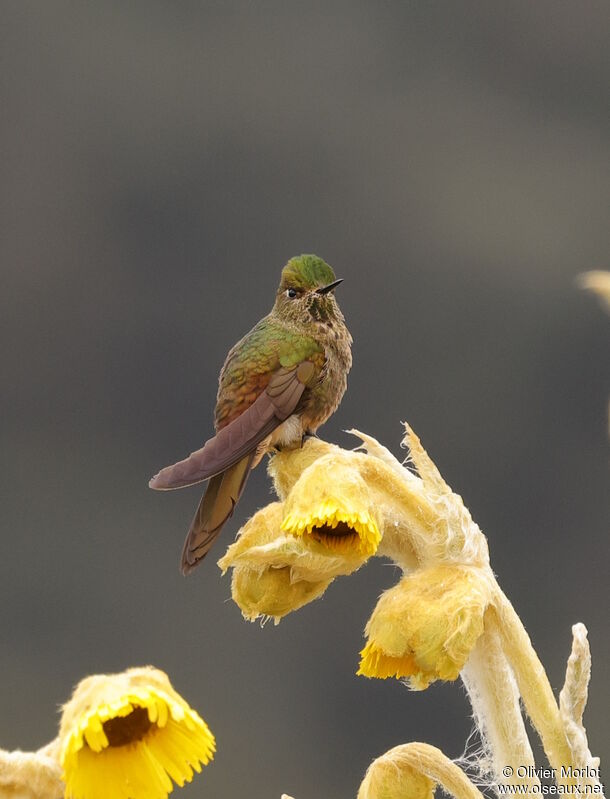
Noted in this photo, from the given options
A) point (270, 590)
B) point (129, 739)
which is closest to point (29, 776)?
point (129, 739)

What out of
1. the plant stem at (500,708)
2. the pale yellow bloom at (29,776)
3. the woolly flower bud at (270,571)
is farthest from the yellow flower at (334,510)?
the pale yellow bloom at (29,776)

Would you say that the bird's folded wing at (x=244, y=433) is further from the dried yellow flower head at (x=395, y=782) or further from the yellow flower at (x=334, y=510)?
the dried yellow flower head at (x=395, y=782)

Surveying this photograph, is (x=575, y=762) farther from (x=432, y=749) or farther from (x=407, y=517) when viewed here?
(x=407, y=517)

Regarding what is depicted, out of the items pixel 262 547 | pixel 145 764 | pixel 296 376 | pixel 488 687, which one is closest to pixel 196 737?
pixel 145 764

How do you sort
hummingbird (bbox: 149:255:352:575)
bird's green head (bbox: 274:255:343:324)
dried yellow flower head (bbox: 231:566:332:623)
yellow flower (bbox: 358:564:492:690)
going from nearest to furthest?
yellow flower (bbox: 358:564:492:690) < dried yellow flower head (bbox: 231:566:332:623) < hummingbird (bbox: 149:255:352:575) < bird's green head (bbox: 274:255:343:324)

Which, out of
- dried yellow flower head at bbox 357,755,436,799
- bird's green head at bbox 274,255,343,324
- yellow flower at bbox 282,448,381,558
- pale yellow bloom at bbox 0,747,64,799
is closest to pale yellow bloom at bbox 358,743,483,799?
dried yellow flower head at bbox 357,755,436,799

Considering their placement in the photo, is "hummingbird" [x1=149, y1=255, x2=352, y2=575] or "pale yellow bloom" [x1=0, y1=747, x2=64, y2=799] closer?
"pale yellow bloom" [x1=0, y1=747, x2=64, y2=799]

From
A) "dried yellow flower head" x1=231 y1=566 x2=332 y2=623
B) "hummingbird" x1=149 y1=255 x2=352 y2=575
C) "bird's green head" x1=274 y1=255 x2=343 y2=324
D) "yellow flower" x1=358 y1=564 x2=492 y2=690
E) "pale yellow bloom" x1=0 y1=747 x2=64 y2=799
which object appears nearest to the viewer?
"pale yellow bloom" x1=0 y1=747 x2=64 y2=799

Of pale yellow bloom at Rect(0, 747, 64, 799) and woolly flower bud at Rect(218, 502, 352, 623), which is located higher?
woolly flower bud at Rect(218, 502, 352, 623)

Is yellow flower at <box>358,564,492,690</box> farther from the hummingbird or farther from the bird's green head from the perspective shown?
the bird's green head
